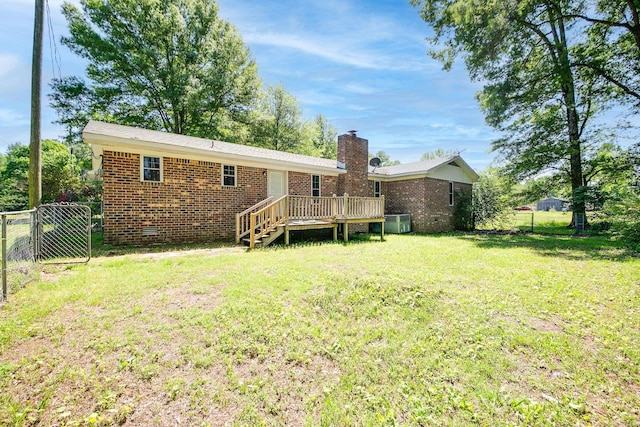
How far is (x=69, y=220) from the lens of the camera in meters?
7.51

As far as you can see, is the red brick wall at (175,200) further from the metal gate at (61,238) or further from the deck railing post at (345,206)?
the deck railing post at (345,206)

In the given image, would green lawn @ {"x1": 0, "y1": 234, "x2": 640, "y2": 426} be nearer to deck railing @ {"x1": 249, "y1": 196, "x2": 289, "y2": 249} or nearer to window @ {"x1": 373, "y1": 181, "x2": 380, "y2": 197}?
deck railing @ {"x1": 249, "y1": 196, "x2": 289, "y2": 249}

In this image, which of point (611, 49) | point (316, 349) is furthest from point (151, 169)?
point (611, 49)

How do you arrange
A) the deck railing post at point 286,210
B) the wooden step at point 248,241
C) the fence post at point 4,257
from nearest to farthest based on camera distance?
the fence post at point 4,257
the wooden step at point 248,241
the deck railing post at point 286,210

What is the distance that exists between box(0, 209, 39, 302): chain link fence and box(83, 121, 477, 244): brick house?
2.48 meters

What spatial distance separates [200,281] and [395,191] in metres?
13.5

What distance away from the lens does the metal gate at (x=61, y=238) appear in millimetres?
6285

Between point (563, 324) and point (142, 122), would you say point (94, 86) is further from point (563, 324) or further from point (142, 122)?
point (563, 324)

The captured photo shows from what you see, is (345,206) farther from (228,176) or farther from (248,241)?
(228,176)

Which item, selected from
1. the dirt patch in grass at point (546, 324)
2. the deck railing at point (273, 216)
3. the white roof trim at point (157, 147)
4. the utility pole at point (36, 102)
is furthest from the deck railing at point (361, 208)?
the utility pole at point (36, 102)

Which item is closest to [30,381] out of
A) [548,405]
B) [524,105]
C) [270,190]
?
[548,405]

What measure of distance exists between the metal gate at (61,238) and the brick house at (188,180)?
35.0 inches

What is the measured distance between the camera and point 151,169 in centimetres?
877

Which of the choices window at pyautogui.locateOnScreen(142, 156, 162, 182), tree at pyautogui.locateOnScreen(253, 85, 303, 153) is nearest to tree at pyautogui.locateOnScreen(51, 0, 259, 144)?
tree at pyautogui.locateOnScreen(253, 85, 303, 153)
